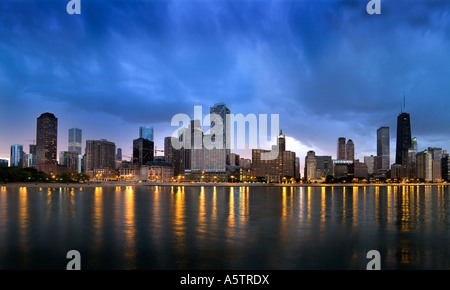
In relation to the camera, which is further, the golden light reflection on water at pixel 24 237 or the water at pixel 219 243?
the golden light reflection on water at pixel 24 237

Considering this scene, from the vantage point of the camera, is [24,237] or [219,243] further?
[24,237]

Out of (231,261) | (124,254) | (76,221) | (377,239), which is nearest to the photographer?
(231,261)

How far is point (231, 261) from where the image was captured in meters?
21.9

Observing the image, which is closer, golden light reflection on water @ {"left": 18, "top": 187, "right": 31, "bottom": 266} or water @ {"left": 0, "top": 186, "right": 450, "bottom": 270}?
water @ {"left": 0, "top": 186, "right": 450, "bottom": 270}

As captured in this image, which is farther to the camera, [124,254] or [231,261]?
[124,254]

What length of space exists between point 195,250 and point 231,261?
4.13 meters

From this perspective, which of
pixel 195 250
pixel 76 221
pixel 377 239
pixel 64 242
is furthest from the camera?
pixel 76 221
